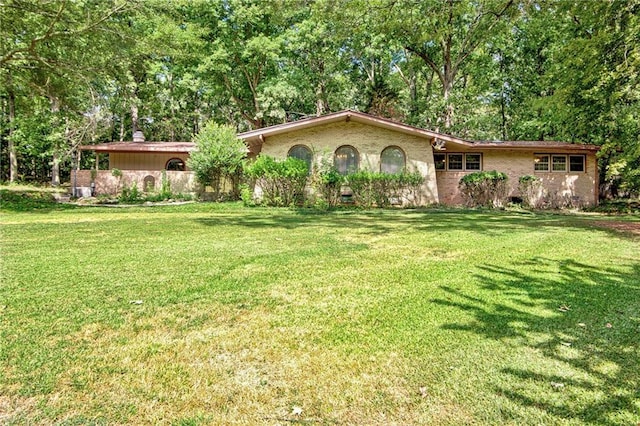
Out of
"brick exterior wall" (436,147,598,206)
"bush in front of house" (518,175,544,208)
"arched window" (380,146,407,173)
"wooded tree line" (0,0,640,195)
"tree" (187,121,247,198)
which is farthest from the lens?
"brick exterior wall" (436,147,598,206)

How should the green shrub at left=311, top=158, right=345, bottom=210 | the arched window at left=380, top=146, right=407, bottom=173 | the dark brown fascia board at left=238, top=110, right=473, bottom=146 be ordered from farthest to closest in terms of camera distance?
the arched window at left=380, top=146, right=407, bottom=173 → the dark brown fascia board at left=238, top=110, right=473, bottom=146 → the green shrub at left=311, top=158, right=345, bottom=210

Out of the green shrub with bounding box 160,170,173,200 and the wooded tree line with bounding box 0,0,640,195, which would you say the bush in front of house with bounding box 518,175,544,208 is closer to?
the wooded tree line with bounding box 0,0,640,195

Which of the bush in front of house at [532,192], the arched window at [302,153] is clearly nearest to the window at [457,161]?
the bush in front of house at [532,192]

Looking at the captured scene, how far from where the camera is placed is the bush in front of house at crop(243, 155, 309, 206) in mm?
14664

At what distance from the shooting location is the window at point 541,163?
1783 centimetres

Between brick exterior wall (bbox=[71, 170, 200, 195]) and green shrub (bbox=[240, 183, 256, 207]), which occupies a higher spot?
brick exterior wall (bbox=[71, 170, 200, 195])

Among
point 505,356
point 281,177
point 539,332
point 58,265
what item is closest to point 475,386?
point 505,356

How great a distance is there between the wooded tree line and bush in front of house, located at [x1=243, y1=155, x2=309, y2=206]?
5.56 m

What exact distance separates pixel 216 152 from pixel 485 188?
472 inches

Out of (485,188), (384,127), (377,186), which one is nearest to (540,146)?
(485,188)

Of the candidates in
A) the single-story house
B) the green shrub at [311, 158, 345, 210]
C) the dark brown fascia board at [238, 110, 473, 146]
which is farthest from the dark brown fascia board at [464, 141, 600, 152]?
the green shrub at [311, 158, 345, 210]

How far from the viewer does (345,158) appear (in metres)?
16.8

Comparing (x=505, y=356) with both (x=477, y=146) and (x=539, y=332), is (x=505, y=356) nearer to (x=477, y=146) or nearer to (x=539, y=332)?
(x=539, y=332)

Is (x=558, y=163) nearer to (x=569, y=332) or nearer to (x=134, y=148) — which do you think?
(x=569, y=332)
